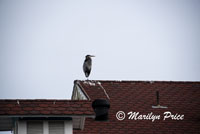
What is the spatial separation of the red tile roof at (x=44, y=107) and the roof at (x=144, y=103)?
15.5ft

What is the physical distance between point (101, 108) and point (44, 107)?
147 inches

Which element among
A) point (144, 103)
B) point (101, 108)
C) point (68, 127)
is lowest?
point (68, 127)

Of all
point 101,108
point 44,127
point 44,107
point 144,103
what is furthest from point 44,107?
point 144,103

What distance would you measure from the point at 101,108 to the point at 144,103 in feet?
19.2

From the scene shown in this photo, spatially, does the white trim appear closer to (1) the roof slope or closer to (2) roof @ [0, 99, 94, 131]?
(2) roof @ [0, 99, 94, 131]

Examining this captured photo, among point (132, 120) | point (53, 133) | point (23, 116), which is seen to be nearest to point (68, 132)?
point (53, 133)

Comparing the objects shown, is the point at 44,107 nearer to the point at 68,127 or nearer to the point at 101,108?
the point at 68,127

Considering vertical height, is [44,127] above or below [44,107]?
below

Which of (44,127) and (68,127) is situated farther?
(68,127)

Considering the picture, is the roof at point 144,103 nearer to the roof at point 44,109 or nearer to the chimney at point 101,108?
the chimney at point 101,108

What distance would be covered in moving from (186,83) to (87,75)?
575 centimetres

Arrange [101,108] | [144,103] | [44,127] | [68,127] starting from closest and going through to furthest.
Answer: [44,127] < [68,127] < [101,108] < [144,103]

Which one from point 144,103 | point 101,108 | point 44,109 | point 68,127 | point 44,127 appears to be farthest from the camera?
point 144,103

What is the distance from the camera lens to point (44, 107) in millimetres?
17734
